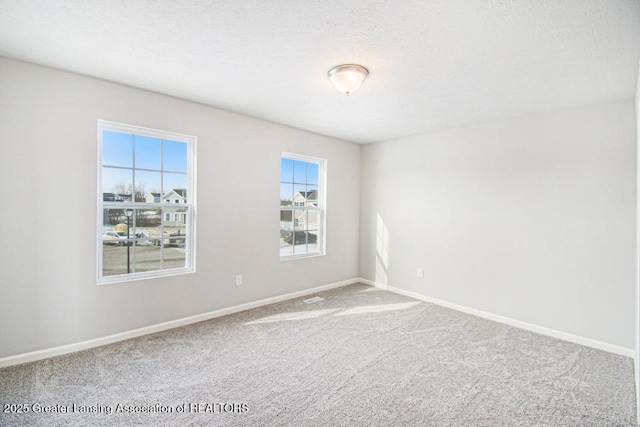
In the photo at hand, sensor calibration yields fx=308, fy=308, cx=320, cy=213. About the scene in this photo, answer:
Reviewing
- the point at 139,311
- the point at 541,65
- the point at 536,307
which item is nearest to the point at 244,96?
the point at 139,311

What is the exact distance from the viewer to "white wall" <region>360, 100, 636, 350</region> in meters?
2.99

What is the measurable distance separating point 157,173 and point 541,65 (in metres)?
3.65

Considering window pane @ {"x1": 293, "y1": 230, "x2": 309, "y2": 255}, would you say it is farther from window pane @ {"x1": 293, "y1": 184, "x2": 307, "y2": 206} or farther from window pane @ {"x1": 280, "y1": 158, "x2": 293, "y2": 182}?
window pane @ {"x1": 280, "y1": 158, "x2": 293, "y2": 182}

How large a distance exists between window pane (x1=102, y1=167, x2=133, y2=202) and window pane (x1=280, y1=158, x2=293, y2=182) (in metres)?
1.90

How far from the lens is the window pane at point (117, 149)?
298 centimetres

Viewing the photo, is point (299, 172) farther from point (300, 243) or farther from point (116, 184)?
point (116, 184)

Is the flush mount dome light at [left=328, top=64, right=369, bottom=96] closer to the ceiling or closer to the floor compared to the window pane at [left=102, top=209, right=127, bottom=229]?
closer to the ceiling

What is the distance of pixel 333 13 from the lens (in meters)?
1.83

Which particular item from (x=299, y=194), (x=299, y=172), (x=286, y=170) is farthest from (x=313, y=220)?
(x=286, y=170)

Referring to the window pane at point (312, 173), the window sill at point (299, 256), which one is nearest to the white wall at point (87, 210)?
the window sill at point (299, 256)

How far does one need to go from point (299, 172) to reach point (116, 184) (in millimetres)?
2399

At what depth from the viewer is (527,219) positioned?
11.6ft

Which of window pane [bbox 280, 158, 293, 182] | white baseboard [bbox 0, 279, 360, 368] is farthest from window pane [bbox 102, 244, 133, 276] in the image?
window pane [bbox 280, 158, 293, 182]

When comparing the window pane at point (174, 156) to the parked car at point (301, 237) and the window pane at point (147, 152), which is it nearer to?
the window pane at point (147, 152)
